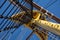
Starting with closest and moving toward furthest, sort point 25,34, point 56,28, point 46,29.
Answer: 1. point 56,28
2. point 46,29
3. point 25,34

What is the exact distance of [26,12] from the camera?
3.48 metres

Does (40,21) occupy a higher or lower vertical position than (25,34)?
higher

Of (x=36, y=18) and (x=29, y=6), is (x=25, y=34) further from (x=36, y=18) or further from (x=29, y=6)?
(x=29, y=6)

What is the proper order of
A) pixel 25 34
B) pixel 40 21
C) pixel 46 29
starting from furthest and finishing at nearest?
pixel 25 34 < pixel 40 21 < pixel 46 29

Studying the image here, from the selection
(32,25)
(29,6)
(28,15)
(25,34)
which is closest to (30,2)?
(29,6)

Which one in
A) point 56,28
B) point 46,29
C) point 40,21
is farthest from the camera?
point 40,21

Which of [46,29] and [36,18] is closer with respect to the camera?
[46,29]

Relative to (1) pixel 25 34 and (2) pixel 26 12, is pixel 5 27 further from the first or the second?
(1) pixel 25 34

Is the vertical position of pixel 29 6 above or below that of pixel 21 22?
above

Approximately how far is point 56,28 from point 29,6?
477 millimetres

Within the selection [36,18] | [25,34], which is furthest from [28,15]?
[25,34]

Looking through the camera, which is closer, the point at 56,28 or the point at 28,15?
the point at 56,28

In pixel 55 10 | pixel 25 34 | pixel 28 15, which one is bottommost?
pixel 25 34

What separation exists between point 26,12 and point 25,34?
272cm
